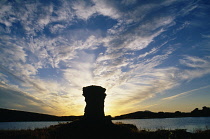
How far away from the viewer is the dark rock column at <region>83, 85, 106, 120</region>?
78.5 feet

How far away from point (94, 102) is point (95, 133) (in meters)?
6.80

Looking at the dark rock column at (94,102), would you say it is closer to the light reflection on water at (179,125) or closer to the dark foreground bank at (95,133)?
the dark foreground bank at (95,133)

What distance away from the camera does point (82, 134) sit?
17.6 m

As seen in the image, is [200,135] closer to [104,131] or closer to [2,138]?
[104,131]

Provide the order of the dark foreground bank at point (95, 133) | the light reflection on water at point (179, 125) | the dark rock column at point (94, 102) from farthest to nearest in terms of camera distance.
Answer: the light reflection on water at point (179, 125) → the dark rock column at point (94, 102) → the dark foreground bank at point (95, 133)

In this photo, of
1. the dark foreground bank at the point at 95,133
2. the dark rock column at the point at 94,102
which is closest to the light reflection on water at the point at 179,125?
the dark foreground bank at the point at 95,133

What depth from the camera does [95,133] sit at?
722 inches

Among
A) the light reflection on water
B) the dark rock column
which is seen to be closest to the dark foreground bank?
the dark rock column

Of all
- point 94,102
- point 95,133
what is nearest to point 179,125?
point 94,102

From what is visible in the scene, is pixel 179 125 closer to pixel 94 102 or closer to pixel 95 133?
pixel 94 102

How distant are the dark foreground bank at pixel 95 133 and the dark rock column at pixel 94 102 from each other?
2.07 meters

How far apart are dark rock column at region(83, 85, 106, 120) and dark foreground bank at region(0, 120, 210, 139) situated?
81.5 inches

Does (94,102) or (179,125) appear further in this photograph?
(179,125)

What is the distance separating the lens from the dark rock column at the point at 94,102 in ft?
78.5
